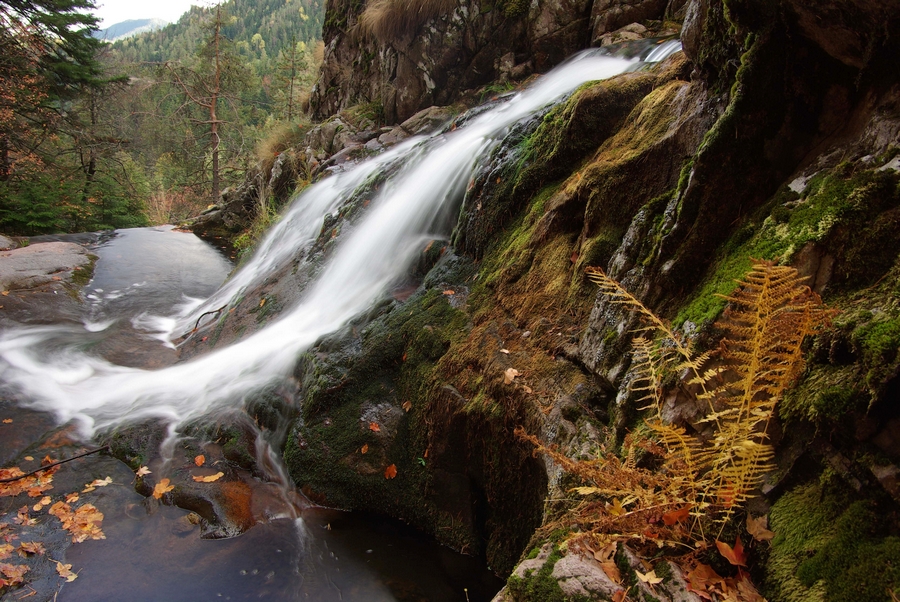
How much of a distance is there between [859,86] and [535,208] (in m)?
2.54

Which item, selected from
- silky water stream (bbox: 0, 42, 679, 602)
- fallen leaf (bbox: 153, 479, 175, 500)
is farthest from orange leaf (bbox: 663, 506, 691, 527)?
fallen leaf (bbox: 153, 479, 175, 500)

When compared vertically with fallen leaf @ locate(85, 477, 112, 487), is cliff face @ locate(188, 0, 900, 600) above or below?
above

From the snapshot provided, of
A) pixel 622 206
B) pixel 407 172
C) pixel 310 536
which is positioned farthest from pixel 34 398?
pixel 622 206

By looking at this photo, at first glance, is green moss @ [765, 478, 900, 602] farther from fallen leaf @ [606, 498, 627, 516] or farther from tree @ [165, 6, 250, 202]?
tree @ [165, 6, 250, 202]

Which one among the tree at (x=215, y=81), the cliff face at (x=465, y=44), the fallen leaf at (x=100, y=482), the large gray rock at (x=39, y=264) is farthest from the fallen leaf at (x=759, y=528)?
the tree at (x=215, y=81)

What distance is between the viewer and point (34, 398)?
5.38m

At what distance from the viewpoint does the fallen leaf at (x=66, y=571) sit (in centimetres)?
326

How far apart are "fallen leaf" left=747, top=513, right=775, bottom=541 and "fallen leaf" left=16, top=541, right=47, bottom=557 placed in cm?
447

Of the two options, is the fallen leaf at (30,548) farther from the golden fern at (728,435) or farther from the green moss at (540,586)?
the golden fern at (728,435)

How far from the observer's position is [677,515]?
6.43ft

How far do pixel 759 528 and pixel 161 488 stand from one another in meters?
4.42

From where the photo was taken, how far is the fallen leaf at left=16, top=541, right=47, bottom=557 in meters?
3.40

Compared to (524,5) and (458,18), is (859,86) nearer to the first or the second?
(524,5)

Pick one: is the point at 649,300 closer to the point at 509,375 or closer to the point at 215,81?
the point at 509,375
